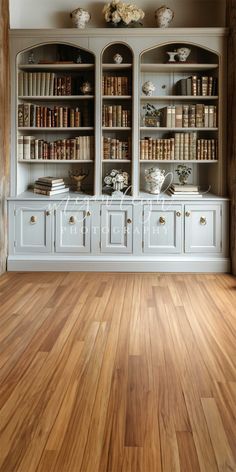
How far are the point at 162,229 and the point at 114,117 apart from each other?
1220 mm

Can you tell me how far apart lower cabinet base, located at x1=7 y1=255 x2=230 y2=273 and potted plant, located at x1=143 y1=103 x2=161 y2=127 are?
139 centimetres

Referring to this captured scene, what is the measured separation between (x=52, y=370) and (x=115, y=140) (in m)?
3.22

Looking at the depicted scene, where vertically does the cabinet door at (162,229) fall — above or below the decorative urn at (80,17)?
below

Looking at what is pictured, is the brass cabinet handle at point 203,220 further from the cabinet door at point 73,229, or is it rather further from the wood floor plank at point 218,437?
the wood floor plank at point 218,437

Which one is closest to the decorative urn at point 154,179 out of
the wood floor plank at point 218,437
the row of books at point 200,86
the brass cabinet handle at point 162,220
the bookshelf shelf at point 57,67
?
the brass cabinet handle at point 162,220

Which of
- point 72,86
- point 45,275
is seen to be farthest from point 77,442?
point 72,86

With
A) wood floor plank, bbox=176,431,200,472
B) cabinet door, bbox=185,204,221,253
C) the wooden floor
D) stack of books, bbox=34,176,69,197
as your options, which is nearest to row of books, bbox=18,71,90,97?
stack of books, bbox=34,176,69,197

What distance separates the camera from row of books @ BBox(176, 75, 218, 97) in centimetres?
554

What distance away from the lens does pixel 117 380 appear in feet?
9.22

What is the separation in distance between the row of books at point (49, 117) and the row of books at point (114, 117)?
0.27 meters

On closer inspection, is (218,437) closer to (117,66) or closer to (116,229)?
(116,229)

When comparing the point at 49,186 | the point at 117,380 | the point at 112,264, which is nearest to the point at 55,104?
the point at 49,186

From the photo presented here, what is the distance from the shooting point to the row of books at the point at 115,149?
5.64 metres

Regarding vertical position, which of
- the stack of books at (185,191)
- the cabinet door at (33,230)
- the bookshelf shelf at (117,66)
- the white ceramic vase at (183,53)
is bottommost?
the cabinet door at (33,230)
